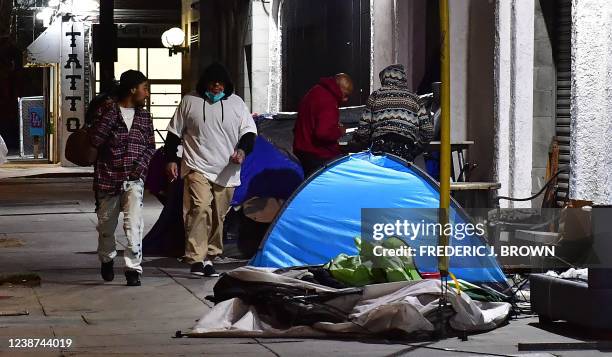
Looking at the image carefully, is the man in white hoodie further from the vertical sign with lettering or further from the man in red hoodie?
the vertical sign with lettering

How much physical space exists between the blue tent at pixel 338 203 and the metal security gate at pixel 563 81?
9.98ft

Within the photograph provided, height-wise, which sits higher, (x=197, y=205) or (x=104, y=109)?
(x=104, y=109)

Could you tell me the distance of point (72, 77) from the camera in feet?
122

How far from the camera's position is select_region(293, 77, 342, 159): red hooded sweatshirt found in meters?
13.7

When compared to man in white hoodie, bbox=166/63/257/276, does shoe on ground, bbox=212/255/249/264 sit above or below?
below

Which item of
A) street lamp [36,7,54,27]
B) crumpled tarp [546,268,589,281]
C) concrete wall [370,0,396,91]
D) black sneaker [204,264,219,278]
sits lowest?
black sneaker [204,264,219,278]

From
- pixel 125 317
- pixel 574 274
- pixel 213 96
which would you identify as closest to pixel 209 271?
pixel 213 96

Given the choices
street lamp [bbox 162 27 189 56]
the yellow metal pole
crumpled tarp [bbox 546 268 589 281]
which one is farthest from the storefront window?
the yellow metal pole

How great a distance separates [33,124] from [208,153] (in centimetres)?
3295

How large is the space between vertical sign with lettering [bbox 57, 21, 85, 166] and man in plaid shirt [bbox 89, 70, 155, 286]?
82.4 ft

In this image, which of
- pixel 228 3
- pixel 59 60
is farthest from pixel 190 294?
pixel 59 60

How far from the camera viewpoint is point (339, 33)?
21.7 m

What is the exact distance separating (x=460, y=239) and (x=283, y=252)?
5.36 feet

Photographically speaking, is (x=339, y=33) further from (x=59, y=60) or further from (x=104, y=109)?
(x=59, y=60)
